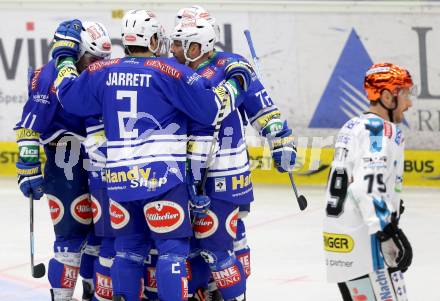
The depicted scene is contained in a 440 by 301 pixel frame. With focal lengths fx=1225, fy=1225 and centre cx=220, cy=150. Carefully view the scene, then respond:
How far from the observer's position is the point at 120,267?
5.94m

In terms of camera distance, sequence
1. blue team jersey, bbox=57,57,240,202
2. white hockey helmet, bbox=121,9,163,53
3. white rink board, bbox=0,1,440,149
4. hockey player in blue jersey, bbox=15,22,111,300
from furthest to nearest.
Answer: white rink board, bbox=0,1,440,149 < hockey player in blue jersey, bbox=15,22,111,300 < white hockey helmet, bbox=121,9,163,53 < blue team jersey, bbox=57,57,240,202

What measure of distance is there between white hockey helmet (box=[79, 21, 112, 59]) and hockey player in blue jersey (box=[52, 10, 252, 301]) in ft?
1.35

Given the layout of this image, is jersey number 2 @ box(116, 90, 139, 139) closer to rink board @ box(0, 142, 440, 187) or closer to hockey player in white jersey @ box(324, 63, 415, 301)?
hockey player in white jersey @ box(324, 63, 415, 301)

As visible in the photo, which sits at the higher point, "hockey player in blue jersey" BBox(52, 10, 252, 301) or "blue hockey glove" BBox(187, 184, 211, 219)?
"hockey player in blue jersey" BBox(52, 10, 252, 301)

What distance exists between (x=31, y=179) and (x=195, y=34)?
1.15 meters

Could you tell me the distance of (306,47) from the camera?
10438mm

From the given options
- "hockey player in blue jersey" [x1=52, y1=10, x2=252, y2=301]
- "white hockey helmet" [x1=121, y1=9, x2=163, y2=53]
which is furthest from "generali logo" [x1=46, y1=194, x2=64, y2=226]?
"white hockey helmet" [x1=121, y1=9, x2=163, y2=53]

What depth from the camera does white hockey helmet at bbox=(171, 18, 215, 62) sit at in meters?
6.11

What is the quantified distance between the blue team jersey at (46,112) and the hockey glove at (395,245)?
216 cm

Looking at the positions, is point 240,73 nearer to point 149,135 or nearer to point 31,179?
point 149,135

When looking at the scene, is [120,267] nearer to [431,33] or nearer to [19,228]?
[19,228]

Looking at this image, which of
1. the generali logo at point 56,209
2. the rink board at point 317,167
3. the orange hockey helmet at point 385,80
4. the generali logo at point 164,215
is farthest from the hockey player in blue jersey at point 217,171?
the rink board at point 317,167

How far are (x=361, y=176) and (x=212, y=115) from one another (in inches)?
49.3

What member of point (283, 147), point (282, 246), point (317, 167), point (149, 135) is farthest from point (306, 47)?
point (149, 135)
